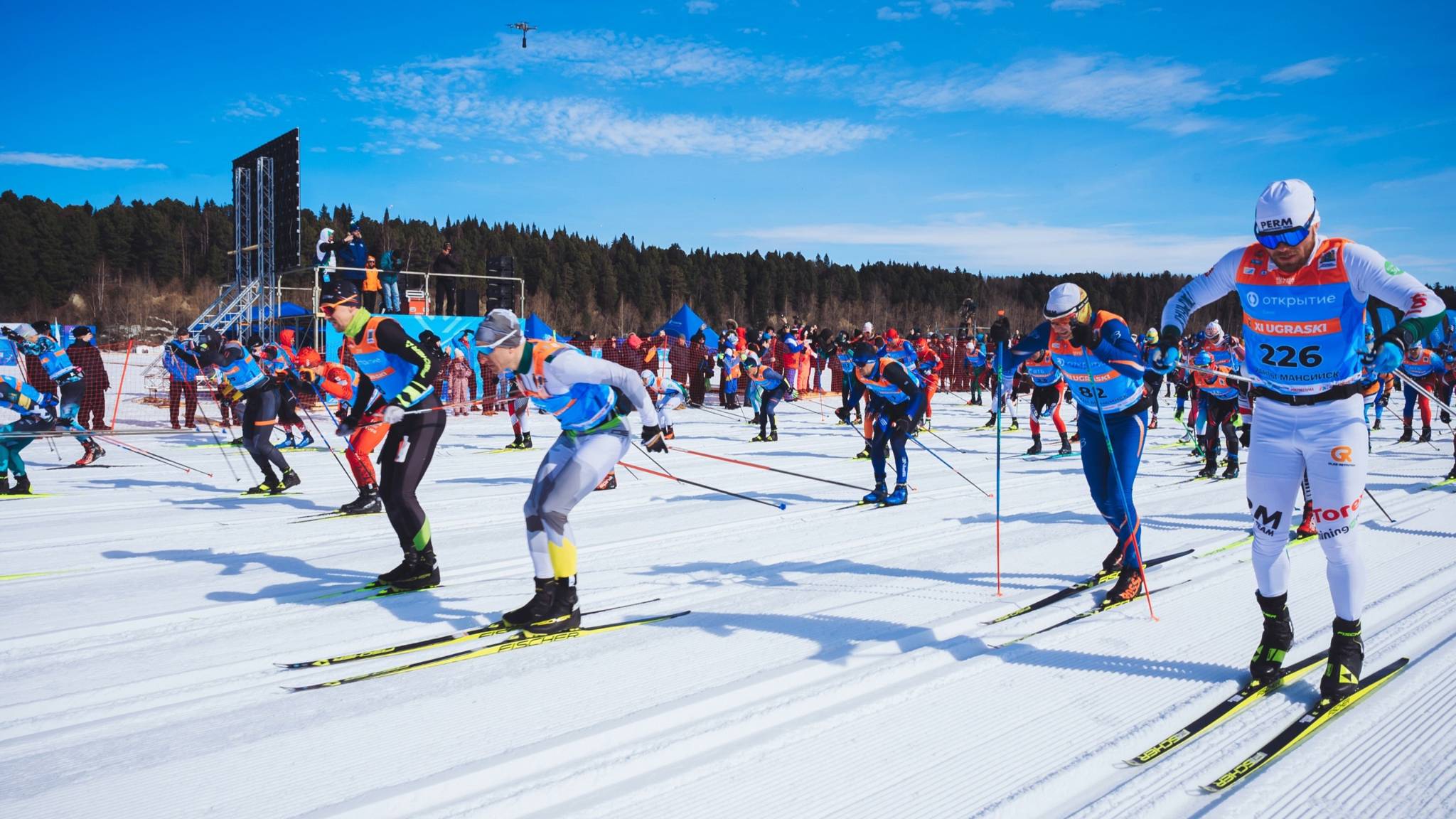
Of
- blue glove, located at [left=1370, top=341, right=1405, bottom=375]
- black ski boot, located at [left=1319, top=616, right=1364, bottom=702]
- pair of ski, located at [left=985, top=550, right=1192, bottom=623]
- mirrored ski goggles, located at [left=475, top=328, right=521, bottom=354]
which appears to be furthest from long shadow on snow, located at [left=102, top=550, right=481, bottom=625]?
blue glove, located at [left=1370, top=341, right=1405, bottom=375]

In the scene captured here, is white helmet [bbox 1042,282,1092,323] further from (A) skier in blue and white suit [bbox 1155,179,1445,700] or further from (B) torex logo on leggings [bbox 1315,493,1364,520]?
(B) torex logo on leggings [bbox 1315,493,1364,520]

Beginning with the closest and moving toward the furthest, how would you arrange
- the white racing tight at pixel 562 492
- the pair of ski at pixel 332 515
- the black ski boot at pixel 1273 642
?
the black ski boot at pixel 1273 642
the white racing tight at pixel 562 492
the pair of ski at pixel 332 515

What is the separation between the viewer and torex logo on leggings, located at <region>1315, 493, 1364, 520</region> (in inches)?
154

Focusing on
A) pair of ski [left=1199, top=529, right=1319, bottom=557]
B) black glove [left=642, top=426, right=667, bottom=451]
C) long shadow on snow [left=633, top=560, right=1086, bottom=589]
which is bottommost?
long shadow on snow [left=633, top=560, right=1086, bottom=589]

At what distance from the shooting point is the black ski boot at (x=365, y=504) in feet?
29.4

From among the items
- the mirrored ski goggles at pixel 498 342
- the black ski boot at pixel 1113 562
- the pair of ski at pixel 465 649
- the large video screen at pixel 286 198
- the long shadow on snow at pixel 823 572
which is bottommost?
the pair of ski at pixel 465 649

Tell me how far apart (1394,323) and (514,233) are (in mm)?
87214

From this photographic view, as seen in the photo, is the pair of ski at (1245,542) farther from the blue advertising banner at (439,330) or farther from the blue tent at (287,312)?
the blue tent at (287,312)

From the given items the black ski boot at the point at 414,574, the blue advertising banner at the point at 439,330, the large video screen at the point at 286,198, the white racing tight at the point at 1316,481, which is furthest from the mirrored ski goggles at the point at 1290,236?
the large video screen at the point at 286,198

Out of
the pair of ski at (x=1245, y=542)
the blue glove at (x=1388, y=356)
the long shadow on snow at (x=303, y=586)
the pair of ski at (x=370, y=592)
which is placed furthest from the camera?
the pair of ski at (x=1245, y=542)

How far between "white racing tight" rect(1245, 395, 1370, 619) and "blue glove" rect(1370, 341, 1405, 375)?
0.25 m

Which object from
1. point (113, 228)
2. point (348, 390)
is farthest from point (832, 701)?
point (113, 228)

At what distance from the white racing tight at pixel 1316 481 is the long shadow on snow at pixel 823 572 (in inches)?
79.7

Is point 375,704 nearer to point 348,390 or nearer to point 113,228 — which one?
point 348,390
